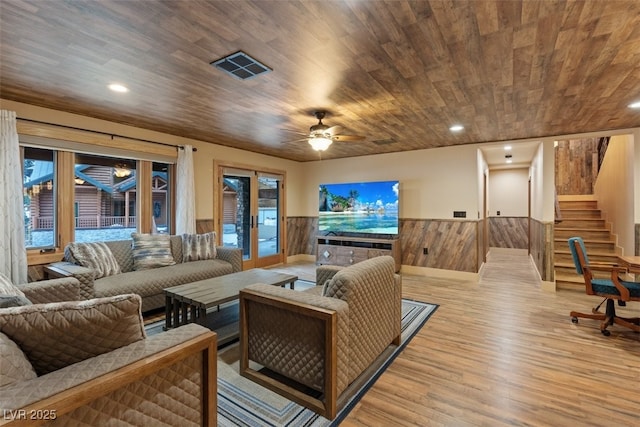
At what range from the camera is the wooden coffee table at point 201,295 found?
254cm

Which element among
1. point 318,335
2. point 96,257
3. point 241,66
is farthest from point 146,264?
point 318,335

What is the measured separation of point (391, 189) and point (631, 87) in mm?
3359

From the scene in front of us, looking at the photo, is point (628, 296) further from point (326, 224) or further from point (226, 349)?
point (326, 224)

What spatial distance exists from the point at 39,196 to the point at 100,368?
11.5ft

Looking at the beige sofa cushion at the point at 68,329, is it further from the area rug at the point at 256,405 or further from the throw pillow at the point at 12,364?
the area rug at the point at 256,405

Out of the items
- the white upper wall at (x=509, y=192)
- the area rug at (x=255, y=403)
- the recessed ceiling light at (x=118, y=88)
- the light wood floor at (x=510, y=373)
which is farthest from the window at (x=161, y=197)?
the white upper wall at (x=509, y=192)

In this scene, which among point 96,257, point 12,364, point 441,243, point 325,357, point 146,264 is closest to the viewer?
point 12,364

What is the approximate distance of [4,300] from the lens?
1278 mm

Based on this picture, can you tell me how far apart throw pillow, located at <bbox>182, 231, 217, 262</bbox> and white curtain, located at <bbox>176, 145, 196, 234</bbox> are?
323mm

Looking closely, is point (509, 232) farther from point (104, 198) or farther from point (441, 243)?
point (104, 198)

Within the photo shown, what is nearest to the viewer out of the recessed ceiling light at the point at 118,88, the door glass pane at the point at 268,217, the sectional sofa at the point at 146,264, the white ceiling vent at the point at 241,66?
the white ceiling vent at the point at 241,66

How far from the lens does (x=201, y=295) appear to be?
2.64m

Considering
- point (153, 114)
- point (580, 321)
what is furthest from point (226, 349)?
point (580, 321)

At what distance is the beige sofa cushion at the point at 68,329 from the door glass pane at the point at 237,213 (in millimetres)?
4304
